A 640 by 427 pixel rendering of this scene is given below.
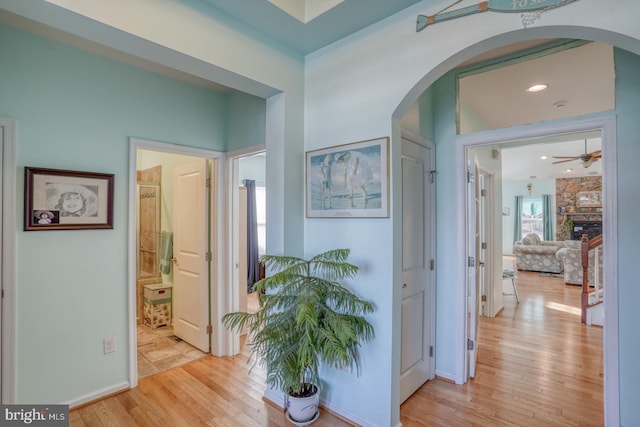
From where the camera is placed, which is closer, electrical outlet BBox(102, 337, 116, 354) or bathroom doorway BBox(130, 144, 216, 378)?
electrical outlet BBox(102, 337, 116, 354)

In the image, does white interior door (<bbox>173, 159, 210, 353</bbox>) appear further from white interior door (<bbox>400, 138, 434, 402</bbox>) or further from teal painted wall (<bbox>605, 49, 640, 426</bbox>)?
teal painted wall (<bbox>605, 49, 640, 426</bbox>)

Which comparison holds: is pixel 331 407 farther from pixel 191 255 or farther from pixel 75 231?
pixel 75 231

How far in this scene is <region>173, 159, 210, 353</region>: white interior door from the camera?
10.7 feet

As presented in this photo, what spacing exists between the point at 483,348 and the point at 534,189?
9253mm

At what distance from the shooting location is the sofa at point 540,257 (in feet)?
24.5

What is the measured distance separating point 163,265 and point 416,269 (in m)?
3.21

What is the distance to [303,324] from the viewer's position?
6.10ft

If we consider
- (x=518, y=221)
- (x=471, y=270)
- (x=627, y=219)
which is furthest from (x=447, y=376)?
(x=518, y=221)

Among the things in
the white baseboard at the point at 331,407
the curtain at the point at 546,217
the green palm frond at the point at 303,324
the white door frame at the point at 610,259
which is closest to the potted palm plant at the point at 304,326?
the green palm frond at the point at 303,324

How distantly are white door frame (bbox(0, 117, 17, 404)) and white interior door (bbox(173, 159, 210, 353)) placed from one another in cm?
145

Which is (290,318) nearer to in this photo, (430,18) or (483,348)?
(430,18)

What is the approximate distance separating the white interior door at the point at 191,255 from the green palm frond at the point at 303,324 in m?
1.47

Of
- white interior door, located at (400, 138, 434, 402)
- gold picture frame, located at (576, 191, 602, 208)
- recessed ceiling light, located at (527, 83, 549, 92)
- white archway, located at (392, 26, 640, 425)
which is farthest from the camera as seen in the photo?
gold picture frame, located at (576, 191, 602, 208)

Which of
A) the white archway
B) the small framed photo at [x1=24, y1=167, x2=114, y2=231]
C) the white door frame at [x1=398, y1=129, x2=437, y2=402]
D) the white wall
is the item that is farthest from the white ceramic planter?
the white wall
